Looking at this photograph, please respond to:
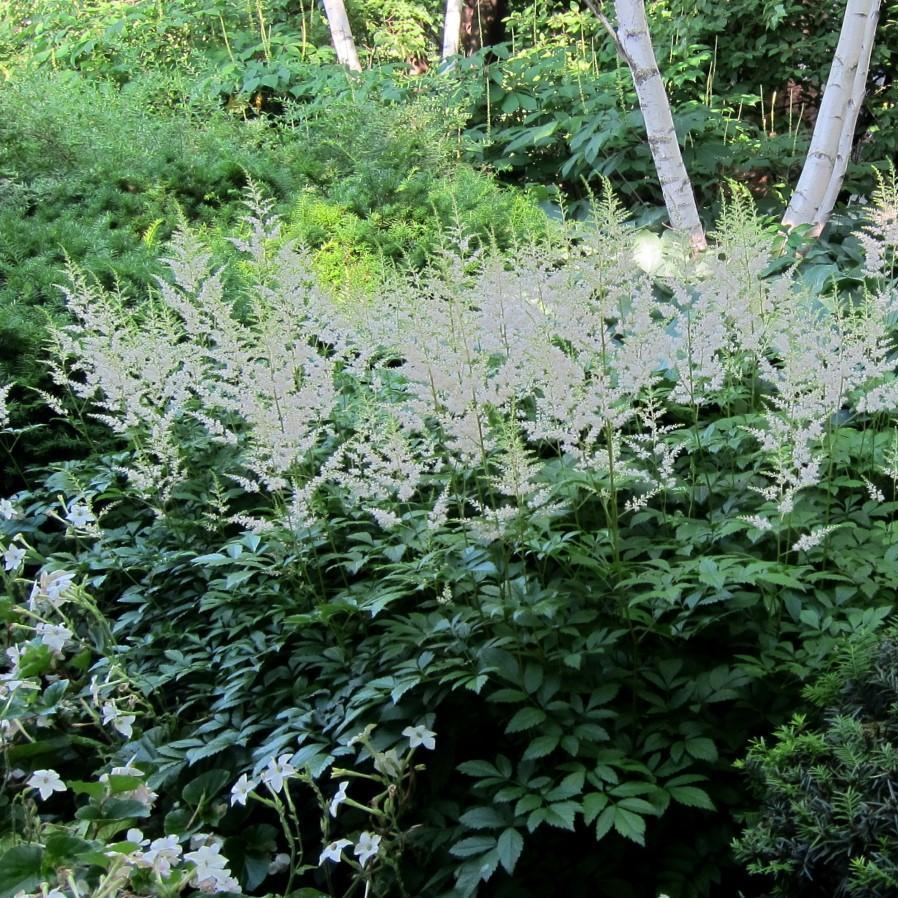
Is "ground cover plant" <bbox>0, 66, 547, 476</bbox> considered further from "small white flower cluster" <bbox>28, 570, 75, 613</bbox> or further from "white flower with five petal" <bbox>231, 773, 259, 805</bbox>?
"white flower with five petal" <bbox>231, 773, 259, 805</bbox>

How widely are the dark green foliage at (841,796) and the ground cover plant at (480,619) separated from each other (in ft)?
0.81

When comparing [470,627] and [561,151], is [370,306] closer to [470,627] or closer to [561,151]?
[470,627]

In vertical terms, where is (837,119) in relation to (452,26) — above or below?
below

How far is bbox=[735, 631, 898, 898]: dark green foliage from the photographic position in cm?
176

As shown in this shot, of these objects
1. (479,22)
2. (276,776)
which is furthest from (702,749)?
(479,22)

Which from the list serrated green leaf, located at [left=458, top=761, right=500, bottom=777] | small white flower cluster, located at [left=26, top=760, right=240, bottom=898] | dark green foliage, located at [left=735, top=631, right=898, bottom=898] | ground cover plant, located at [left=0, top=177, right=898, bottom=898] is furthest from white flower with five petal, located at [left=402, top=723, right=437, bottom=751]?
dark green foliage, located at [left=735, top=631, right=898, bottom=898]

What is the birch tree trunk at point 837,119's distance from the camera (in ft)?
19.4

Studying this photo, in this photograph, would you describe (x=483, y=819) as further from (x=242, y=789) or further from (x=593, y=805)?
(x=242, y=789)

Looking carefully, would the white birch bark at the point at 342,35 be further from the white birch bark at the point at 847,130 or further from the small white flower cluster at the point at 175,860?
the small white flower cluster at the point at 175,860

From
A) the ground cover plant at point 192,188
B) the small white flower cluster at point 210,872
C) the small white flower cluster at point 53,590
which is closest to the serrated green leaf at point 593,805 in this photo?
the small white flower cluster at point 210,872

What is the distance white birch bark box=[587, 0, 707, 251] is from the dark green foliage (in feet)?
12.9

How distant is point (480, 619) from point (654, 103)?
13.4 feet

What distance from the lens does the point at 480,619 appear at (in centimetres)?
277

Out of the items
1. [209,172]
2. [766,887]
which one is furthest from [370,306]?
[209,172]
